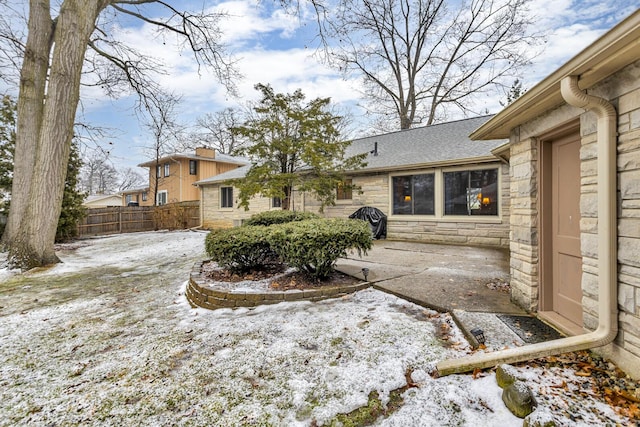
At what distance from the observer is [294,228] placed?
418 centimetres

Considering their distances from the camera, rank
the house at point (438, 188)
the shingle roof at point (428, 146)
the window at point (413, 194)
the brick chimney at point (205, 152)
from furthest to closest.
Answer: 1. the brick chimney at point (205, 152)
2. the window at point (413, 194)
3. the shingle roof at point (428, 146)
4. the house at point (438, 188)

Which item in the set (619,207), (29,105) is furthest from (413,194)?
(29,105)

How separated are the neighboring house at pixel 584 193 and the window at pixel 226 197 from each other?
1269 cm

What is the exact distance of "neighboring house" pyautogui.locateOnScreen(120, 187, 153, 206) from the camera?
79.9 feet

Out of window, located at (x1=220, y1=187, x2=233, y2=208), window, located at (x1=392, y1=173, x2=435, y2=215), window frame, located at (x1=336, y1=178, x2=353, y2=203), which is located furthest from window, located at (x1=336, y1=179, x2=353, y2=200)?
window, located at (x1=220, y1=187, x2=233, y2=208)

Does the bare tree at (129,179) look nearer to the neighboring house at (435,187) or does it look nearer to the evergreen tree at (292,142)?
the evergreen tree at (292,142)

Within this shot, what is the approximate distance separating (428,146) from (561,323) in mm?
7414

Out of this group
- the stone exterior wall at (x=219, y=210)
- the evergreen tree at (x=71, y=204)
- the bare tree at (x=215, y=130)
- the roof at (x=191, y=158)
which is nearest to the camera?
the evergreen tree at (x=71, y=204)

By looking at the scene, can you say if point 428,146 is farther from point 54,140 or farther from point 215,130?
point 215,130

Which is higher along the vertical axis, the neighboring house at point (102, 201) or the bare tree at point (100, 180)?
the bare tree at point (100, 180)

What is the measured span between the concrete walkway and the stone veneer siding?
489 mm

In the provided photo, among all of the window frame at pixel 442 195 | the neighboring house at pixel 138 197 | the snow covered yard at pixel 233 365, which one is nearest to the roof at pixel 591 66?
the snow covered yard at pixel 233 365

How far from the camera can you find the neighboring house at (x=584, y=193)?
184cm

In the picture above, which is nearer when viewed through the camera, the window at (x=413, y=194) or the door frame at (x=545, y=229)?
the door frame at (x=545, y=229)
